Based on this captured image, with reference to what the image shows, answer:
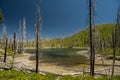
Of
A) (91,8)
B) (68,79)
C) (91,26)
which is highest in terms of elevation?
(91,8)

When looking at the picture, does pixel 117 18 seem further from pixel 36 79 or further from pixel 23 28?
pixel 23 28

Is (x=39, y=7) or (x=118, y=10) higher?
(x=39, y=7)

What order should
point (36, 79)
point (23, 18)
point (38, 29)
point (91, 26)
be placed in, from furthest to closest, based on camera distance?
1. point (23, 18)
2. point (38, 29)
3. point (91, 26)
4. point (36, 79)

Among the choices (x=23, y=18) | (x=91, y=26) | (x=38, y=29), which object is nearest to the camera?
(x=91, y=26)

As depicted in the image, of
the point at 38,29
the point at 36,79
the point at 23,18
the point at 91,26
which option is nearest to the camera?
the point at 36,79

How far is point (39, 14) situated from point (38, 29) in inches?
124

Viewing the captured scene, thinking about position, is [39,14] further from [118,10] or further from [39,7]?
[118,10]

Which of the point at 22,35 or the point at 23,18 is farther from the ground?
the point at 23,18

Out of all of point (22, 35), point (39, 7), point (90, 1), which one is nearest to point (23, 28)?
point (22, 35)

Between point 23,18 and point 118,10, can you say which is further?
point 23,18

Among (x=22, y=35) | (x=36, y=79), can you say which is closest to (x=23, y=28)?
(x=22, y=35)

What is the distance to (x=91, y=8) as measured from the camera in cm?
4056

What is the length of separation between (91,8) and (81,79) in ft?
45.5

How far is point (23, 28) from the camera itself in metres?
118
